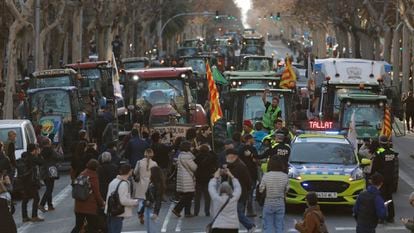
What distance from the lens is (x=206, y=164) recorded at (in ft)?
76.0

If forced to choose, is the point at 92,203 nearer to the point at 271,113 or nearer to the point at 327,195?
the point at 327,195

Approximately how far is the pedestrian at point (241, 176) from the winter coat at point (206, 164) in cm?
122

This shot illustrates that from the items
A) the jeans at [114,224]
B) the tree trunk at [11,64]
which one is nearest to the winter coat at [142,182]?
the jeans at [114,224]

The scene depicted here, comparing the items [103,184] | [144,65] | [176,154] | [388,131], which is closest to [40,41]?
[144,65]

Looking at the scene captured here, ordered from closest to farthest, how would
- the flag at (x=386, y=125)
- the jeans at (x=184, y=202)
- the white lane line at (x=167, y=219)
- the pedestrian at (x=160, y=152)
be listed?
the white lane line at (x=167, y=219) → the jeans at (x=184, y=202) → the pedestrian at (x=160, y=152) → the flag at (x=386, y=125)

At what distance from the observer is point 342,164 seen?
2491cm

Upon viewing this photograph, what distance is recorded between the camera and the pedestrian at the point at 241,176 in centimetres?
1989

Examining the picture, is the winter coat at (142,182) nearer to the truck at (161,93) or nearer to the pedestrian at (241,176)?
the pedestrian at (241,176)

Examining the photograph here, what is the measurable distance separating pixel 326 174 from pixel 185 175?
113 inches

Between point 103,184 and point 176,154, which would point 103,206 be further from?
point 176,154

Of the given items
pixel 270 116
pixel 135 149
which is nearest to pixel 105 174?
pixel 135 149

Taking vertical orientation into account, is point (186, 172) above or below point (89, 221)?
above

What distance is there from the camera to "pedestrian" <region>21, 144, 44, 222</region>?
934 inches

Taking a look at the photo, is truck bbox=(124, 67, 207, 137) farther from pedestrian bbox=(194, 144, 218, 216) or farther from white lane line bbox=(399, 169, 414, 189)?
pedestrian bbox=(194, 144, 218, 216)
